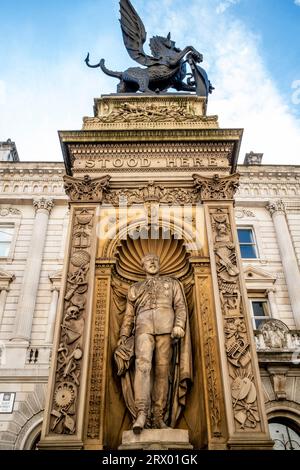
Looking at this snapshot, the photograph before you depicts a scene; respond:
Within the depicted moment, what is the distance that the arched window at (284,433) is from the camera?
16359 mm

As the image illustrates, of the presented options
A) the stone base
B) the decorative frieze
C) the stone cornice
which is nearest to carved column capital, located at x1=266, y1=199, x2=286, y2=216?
the stone cornice

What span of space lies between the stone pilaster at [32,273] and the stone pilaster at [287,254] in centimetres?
1404

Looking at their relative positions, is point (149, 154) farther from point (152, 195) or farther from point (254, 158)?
point (254, 158)

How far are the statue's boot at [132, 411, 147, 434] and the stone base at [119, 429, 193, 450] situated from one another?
3.2 inches

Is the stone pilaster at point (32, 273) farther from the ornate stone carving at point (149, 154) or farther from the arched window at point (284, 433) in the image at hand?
the arched window at point (284, 433)

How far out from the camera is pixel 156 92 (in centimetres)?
1369

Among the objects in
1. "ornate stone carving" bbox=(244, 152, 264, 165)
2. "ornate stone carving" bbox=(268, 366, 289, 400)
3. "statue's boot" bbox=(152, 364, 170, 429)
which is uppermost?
"ornate stone carving" bbox=(244, 152, 264, 165)

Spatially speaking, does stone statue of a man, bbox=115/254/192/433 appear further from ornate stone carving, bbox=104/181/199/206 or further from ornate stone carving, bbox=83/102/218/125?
ornate stone carving, bbox=83/102/218/125

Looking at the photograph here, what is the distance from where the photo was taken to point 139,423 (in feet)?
22.6

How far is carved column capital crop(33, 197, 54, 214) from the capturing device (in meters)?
24.0

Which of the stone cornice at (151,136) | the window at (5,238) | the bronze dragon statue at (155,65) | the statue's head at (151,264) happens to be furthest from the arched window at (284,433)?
the window at (5,238)
